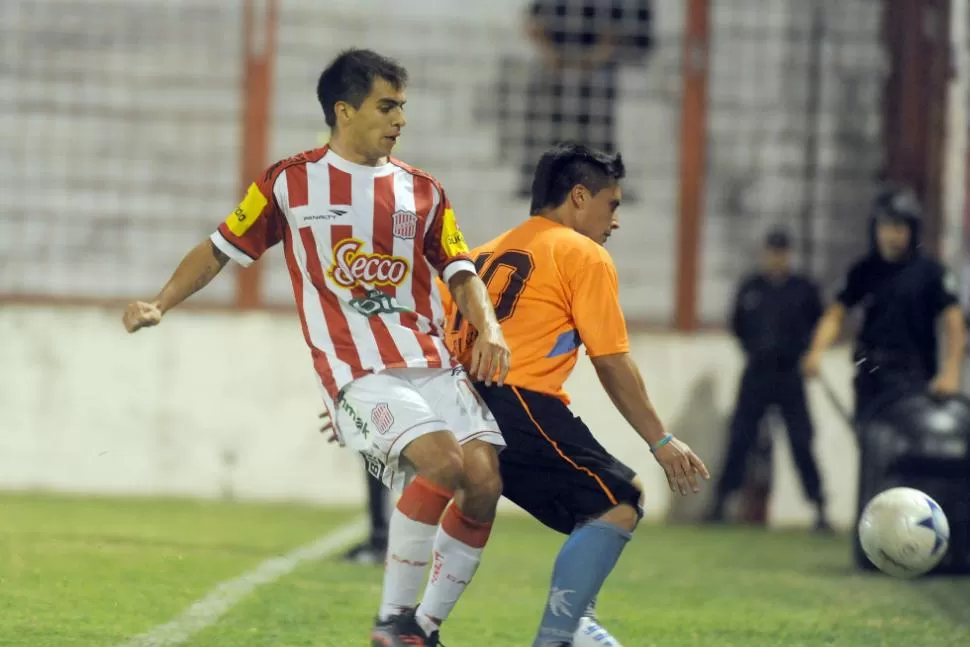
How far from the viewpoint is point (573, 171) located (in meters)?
5.18

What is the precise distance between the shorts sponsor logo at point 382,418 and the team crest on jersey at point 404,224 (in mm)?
507

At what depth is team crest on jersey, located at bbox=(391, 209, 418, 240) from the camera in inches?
195

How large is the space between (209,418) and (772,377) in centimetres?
363

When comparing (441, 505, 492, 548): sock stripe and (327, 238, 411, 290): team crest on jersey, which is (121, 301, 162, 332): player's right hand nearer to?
(327, 238, 411, 290): team crest on jersey

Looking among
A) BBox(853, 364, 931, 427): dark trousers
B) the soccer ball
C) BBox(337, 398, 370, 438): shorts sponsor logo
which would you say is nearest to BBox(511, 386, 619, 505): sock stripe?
BBox(337, 398, 370, 438): shorts sponsor logo

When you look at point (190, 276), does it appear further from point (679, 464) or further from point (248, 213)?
point (679, 464)

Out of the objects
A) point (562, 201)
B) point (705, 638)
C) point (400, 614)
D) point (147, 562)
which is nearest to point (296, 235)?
point (562, 201)

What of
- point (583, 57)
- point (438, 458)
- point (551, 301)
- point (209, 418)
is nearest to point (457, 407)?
point (438, 458)

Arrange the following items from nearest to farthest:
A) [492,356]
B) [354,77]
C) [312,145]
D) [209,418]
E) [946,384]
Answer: [492,356] → [354,77] → [946,384] → [209,418] → [312,145]

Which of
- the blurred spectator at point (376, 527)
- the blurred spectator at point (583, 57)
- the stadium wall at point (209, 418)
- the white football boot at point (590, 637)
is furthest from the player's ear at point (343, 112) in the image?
the blurred spectator at point (583, 57)

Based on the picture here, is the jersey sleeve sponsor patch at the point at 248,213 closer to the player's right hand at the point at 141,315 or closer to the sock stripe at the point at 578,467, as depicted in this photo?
the player's right hand at the point at 141,315

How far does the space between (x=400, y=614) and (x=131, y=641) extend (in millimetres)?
1044

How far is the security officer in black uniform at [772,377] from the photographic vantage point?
10906 millimetres

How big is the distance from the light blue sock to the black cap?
644 cm
